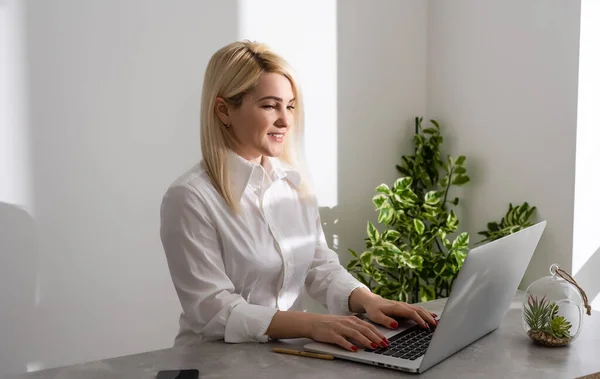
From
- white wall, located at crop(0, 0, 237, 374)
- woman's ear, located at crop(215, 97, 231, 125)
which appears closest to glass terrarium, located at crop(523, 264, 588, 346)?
woman's ear, located at crop(215, 97, 231, 125)

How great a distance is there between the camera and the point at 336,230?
3576mm

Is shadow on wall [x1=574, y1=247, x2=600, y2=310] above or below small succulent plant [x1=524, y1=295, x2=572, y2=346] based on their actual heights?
below

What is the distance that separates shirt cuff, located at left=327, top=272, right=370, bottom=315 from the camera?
205 cm

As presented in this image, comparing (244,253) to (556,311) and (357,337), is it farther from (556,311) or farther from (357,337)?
(556,311)

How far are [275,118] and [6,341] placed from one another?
5.04ft

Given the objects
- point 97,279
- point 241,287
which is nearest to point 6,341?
point 97,279

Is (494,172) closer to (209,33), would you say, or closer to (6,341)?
(209,33)

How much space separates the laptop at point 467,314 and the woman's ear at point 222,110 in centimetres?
75

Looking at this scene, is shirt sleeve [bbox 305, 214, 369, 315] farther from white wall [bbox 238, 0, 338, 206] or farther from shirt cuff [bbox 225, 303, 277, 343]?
white wall [bbox 238, 0, 338, 206]

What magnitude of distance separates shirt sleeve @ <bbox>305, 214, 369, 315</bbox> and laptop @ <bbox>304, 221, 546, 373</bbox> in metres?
0.27

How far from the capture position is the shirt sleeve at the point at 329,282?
2.06 meters

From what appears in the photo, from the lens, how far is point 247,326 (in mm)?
1737

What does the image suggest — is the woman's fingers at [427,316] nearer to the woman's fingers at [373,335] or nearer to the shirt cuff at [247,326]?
the woman's fingers at [373,335]

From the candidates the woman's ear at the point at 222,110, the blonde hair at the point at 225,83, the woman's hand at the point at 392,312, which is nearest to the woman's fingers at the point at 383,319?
the woman's hand at the point at 392,312
